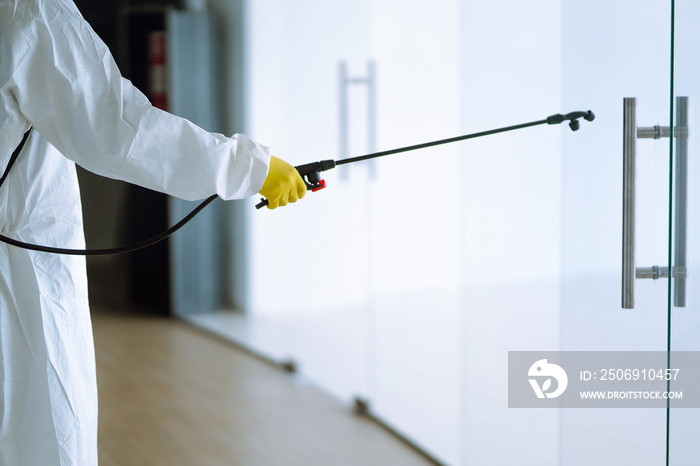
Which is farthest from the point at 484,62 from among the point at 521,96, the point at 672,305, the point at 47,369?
the point at 47,369

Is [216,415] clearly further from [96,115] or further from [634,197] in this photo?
[634,197]

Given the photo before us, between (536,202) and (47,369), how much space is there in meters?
1.19

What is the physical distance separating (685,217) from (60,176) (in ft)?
3.90

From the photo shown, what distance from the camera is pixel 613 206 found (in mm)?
1603

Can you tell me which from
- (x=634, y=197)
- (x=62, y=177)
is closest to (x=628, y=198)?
(x=634, y=197)

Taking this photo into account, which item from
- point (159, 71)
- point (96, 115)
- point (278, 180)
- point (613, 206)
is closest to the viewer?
point (96, 115)

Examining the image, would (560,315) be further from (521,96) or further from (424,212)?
(424,212)

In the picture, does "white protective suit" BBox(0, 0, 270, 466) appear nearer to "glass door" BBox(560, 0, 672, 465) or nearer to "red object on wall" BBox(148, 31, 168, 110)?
"glass door" BBox(560, 0, 672, 465)

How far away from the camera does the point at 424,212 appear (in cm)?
242

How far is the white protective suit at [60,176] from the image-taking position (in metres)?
1.33

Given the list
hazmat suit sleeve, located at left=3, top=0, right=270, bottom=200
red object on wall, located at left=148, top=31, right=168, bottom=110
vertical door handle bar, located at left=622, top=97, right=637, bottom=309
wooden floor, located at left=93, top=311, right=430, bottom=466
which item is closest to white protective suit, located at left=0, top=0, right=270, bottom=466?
hazmat suit sleeve, located at left=3, top=0, right=270, bottom=200

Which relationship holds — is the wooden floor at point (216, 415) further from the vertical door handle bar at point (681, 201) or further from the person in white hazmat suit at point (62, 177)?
the vertical door handle bar at point (681, 201)

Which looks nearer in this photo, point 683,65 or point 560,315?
point 683,65

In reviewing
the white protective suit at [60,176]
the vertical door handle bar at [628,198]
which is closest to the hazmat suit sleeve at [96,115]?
the white protective suit at [60,176]
